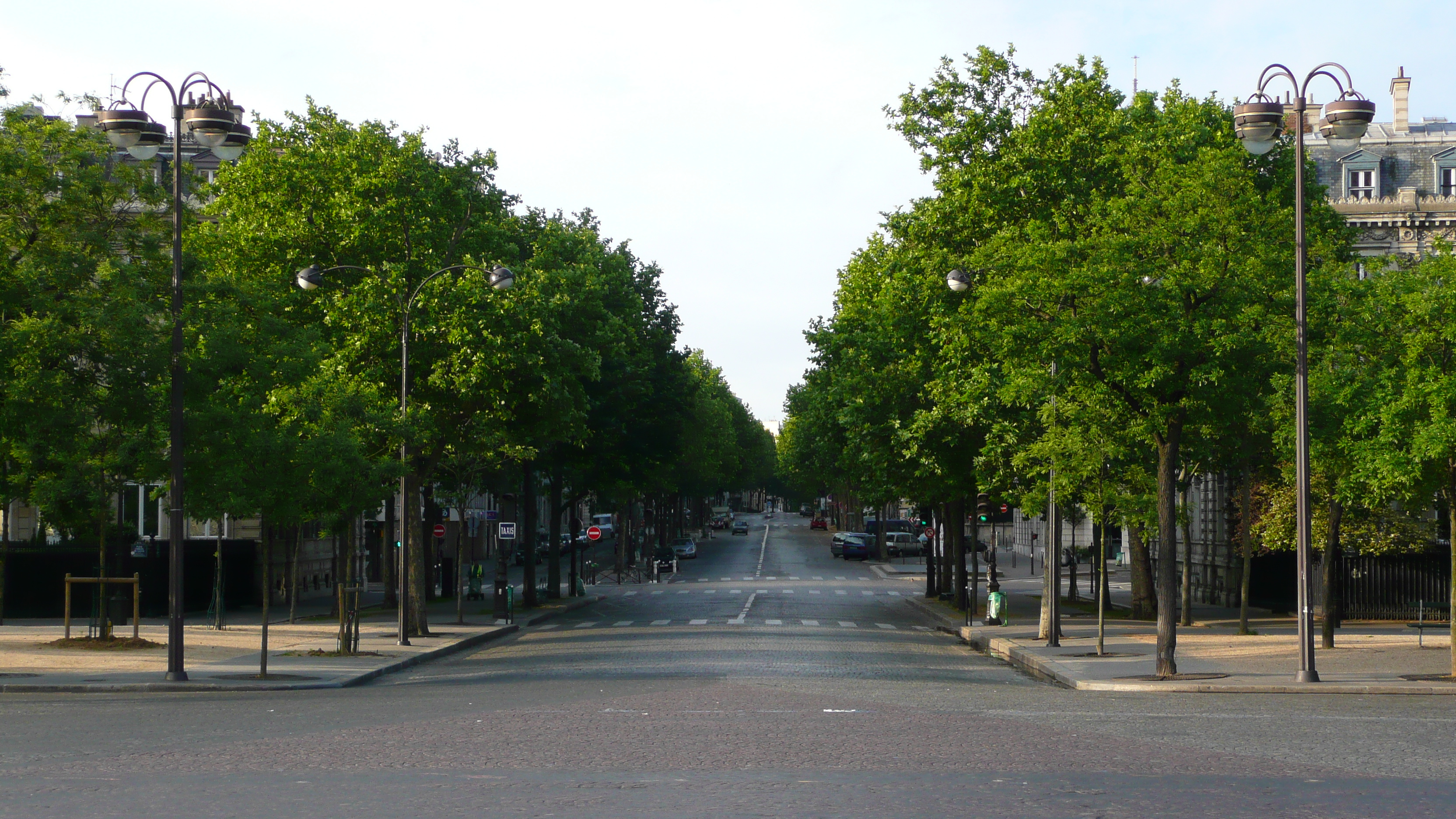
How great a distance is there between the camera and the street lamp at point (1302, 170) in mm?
20844

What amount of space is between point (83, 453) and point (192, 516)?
2482 millimetres

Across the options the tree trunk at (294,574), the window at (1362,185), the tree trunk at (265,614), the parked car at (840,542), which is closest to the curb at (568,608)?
the tree trunk at (294,574)

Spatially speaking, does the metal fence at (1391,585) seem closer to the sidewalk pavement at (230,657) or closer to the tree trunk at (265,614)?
the sidewalk pavement at (230,657)

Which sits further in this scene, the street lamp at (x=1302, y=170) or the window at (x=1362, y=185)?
the window at (x=1362, y=185)

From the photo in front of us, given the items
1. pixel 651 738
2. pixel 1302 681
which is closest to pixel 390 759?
pixel 651 738

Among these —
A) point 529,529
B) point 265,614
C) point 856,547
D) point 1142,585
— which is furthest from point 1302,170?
point 856,547

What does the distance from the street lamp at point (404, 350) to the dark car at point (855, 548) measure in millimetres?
60008

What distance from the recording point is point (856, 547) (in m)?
93.0

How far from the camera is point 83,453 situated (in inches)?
1088

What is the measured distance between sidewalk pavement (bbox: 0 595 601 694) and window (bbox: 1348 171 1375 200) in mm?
37306

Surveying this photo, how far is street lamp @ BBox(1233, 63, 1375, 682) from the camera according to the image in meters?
20.8

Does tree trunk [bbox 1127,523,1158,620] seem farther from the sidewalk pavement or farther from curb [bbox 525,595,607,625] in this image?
the sidewalk pavement

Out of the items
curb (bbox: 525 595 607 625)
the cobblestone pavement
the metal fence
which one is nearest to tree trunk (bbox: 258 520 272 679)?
the cobblestone pavement

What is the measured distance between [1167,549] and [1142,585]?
731 inches
